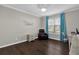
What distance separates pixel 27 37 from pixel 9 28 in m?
1.14

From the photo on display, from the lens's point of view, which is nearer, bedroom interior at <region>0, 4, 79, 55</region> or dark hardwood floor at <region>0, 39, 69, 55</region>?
dark hardwood floor at <region>0, 39, 69, 55</region>

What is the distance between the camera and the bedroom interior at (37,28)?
253cm

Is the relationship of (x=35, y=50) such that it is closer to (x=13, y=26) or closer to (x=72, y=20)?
(x=13, y=26)

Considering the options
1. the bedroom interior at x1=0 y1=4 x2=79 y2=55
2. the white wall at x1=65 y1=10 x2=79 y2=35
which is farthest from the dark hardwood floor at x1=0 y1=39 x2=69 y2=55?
the white wall at x1=65 y1=10 x2=79 y2=35

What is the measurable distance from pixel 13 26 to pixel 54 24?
243 centimetres

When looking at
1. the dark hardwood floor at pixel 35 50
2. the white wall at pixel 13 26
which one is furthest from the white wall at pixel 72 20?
the white wall at pixel 13 26

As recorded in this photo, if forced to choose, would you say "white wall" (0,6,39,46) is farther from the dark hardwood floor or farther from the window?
the window

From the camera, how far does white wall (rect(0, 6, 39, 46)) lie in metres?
2.78

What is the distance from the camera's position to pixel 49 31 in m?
4.97

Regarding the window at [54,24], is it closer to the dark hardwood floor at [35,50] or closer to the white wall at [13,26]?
the white wall at [13,26]

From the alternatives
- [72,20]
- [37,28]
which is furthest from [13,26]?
[72,20]

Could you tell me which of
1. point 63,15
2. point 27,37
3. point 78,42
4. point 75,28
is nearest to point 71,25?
point 75,28

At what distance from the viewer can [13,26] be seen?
3.22 meters
